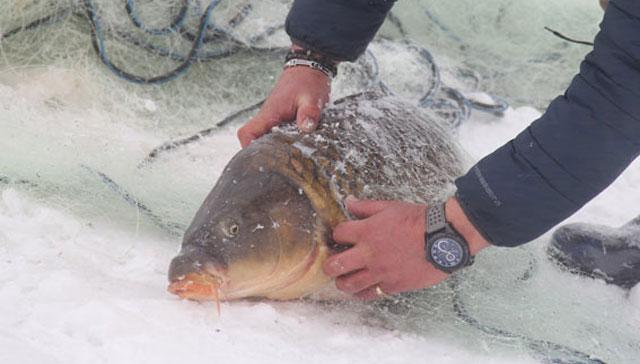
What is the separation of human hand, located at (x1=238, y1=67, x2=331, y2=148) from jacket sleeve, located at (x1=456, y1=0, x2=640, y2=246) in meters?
0.68

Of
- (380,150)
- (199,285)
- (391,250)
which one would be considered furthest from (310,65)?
(199,285)

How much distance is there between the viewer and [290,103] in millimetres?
2490

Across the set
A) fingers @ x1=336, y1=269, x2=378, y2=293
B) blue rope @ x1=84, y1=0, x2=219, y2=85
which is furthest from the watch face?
blue rope @ x1=84, y1=0, x2=219, y2=85

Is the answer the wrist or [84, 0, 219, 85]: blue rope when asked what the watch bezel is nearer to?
the wrist

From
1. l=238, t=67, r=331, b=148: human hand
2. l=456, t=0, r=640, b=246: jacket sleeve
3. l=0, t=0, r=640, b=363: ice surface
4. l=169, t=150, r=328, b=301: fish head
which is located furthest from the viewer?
l=238, t=67, r=331, b=148: human hand

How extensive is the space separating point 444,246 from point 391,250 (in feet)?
0.48

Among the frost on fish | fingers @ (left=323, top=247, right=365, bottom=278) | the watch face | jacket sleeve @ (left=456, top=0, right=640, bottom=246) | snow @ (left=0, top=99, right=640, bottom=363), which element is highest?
jacket sleeve @ (left=456, top=0, right=640, bottom=246)

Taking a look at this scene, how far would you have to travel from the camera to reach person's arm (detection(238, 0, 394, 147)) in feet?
8.14

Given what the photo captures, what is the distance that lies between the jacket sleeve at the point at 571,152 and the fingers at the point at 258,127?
746 millimetres

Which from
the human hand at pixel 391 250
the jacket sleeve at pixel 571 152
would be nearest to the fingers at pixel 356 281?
the human hand at pixel 391 250

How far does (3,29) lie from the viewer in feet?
10.9

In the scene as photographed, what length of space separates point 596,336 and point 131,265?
4.82 feet

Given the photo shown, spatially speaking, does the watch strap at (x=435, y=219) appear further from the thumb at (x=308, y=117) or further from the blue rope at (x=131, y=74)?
the blue rope at (x=131, y=74)

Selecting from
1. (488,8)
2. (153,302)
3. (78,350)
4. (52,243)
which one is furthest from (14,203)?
(488,8)
